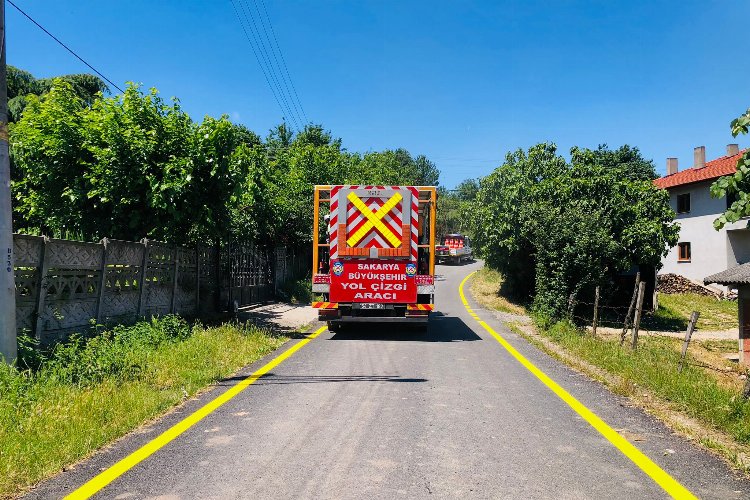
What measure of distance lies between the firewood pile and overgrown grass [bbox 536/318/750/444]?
2656cm

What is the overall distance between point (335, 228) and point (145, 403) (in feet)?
22.1

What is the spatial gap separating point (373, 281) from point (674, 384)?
6.45 m

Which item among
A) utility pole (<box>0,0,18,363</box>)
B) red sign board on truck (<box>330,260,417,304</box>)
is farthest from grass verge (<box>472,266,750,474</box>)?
utility pole (<box>0,0,18,363</box>)

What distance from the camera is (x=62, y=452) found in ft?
14.7

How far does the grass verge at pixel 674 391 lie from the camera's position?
520 cm

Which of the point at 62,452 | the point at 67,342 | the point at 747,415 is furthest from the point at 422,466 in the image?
the point at 67,342

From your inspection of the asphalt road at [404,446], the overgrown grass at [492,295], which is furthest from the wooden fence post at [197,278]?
the overgrown grass at [492,295]

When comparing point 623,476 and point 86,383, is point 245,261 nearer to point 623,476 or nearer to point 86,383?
point 86,383

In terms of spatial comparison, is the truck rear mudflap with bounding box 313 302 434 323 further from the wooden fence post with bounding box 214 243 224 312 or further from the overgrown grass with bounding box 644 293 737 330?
the overgrown grass with bounding box 644 293 737 330

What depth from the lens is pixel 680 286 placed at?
34.4 meters

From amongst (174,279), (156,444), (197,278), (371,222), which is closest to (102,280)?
(174,279)

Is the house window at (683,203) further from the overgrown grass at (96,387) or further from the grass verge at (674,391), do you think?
the overgrown grass at (96,387)

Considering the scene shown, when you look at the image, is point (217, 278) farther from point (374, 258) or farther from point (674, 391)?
point (674, 391)

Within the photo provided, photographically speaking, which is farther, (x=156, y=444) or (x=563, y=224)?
(x=563, y=224)
